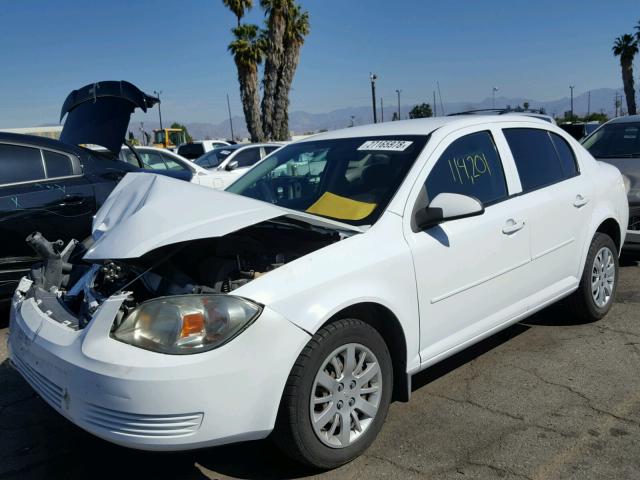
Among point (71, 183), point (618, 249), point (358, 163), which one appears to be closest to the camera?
point (358, 163)

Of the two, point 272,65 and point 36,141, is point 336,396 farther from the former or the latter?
point 272,65

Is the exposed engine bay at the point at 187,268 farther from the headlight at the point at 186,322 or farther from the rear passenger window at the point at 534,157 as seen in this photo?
the rear passenger window at the point at 534,157

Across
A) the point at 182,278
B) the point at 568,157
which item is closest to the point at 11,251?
the point at 182,278

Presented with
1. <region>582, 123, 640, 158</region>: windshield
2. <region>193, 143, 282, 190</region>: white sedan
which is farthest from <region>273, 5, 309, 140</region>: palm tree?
<region>582, 123, 640, 158</region>: windshield

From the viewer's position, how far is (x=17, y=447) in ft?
10.4

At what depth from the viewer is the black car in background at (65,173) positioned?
5.01m

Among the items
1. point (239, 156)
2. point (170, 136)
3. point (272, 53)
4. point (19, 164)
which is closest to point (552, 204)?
point (19, 164)

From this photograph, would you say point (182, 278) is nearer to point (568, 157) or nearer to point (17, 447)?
point (17, 447)

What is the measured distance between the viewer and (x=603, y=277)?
15.4 feet

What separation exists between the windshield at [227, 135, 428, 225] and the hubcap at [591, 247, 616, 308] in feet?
6.75

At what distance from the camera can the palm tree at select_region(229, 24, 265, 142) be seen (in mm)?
28281

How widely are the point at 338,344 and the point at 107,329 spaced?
39.6 inches

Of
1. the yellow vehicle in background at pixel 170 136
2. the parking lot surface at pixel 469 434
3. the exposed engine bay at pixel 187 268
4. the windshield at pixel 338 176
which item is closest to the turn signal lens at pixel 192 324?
the exposed engine bay at pixel 187 268

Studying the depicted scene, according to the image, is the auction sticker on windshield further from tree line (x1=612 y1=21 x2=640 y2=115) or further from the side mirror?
tree line (x1=612 y1=21 x2=640 y2=115)
